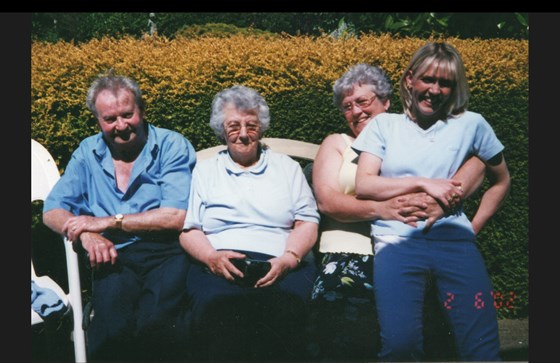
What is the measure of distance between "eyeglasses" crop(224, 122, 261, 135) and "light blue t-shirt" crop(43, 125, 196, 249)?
0.29 meters

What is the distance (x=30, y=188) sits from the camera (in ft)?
12.1

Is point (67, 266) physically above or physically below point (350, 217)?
below

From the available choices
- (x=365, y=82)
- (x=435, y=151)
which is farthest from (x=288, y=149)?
(x=435, y=151)

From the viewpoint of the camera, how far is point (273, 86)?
4453mm

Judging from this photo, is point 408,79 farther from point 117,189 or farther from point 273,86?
point 117,189

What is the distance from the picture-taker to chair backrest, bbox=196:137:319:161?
3.97 meters

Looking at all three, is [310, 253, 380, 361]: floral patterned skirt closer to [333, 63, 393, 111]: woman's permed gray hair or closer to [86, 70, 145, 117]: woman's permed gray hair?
[333, 63, 393, 111]: woman's permed gray hair

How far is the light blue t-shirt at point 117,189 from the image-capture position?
3607mm

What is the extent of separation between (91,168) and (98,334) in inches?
34.9

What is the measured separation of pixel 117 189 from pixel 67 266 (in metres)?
0.47

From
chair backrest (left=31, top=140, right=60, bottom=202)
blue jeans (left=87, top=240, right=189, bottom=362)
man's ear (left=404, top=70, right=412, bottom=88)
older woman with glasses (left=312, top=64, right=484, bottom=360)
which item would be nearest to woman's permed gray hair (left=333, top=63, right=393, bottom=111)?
older woman with glasses (left=312, top=64, right=484, bottom=360)

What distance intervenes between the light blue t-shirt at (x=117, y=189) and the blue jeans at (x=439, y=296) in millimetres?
1141

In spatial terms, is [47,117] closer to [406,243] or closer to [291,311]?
[291,311]

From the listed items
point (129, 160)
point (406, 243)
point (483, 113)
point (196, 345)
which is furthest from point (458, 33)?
point (196, 345)
